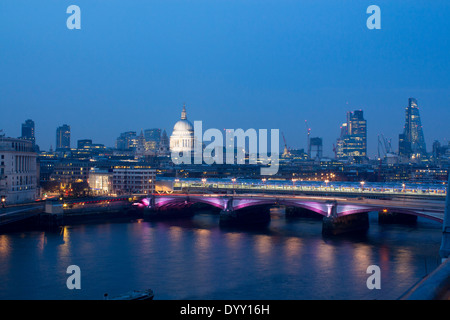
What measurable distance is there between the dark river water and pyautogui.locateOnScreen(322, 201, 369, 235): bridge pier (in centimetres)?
60

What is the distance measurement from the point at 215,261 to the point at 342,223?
9533 millimetres

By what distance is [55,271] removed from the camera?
52.6ft

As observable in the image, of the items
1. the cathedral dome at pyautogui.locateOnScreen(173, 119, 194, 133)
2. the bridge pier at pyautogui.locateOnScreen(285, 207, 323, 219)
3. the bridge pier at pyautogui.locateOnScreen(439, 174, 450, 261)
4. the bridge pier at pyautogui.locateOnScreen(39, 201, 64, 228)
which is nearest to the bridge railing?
the bridge pier at pyautogui.locateOnScreen(285, 207, 323, 219)

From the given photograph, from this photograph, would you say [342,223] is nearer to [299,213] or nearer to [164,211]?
[299,213]

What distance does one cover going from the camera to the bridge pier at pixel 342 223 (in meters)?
24.6

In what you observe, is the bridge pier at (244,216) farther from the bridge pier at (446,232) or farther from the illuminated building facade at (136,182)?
the bridge pier at (446,232)

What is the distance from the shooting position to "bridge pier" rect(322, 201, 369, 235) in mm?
24609

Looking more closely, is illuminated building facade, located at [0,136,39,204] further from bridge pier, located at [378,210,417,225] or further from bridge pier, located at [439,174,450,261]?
bridge pier, located at [439,174,450,261]

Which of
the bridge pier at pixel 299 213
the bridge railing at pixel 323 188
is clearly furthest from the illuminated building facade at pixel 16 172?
the bridge pier at pixel 299 213

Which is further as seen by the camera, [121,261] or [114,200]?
[114,200]

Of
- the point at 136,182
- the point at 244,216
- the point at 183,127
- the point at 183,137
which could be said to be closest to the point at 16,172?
the point at 136,182
